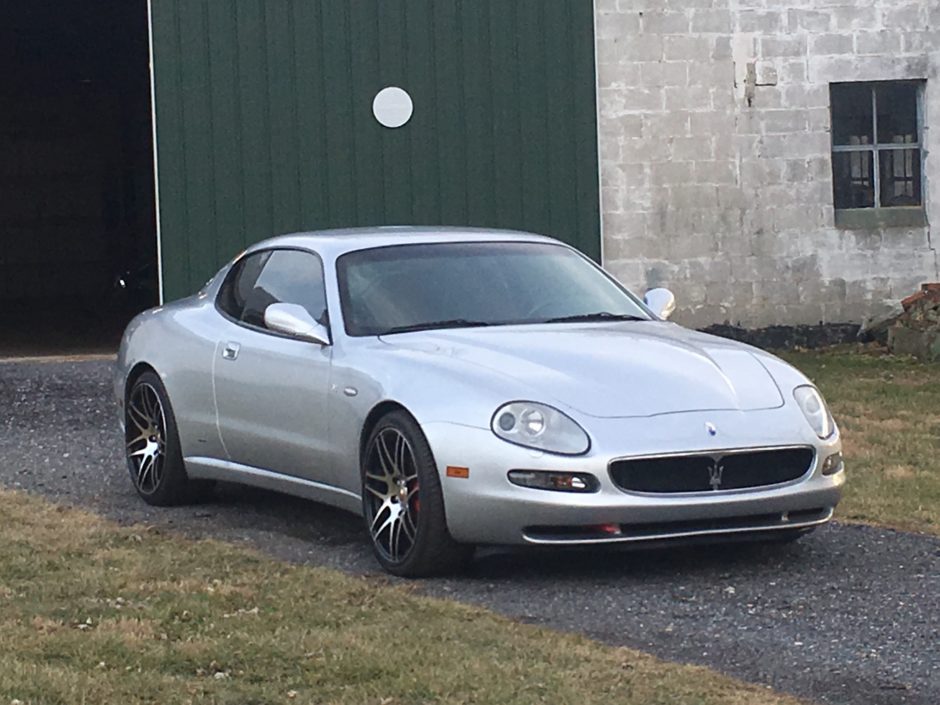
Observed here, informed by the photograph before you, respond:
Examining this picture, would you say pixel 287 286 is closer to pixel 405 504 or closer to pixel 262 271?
pixel 262 271

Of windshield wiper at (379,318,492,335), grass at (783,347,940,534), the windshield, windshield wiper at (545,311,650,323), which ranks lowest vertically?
grass at (783,347,940,534)

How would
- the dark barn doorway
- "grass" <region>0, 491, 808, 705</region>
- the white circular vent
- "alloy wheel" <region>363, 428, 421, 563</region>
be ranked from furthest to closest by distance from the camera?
the dark barn doorway
the white circular vent
"alloy wheel" <region>363, 428, 421, 563</region>
"grass" <region>0, 491, 808, 705</region>

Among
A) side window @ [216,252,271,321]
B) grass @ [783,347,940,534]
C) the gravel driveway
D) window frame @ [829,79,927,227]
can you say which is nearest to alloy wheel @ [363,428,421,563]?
the gravel driveway

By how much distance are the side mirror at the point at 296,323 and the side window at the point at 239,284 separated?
756 mm

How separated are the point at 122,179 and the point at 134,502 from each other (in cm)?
2578

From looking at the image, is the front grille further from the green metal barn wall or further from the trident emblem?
the green metal barn wall

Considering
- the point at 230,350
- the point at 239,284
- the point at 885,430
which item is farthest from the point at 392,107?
the point at 230,350

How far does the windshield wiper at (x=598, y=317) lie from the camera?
778 centimetres

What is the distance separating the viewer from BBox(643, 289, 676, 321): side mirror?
8.30 meters

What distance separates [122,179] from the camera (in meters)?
33.9

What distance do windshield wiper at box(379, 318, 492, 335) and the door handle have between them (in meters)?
0.93

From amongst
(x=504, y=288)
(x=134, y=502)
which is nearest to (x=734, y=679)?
(x=504, y=288)

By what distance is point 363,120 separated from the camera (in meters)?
16.3

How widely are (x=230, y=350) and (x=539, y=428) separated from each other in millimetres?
2082
